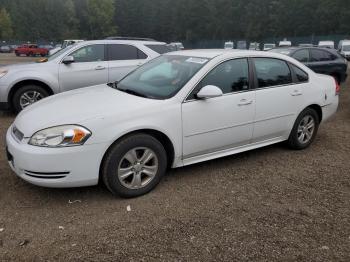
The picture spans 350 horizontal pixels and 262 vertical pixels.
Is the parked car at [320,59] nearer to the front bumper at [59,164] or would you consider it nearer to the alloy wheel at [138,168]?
the alloy wheel at [138,168]

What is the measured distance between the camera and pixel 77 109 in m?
3.89

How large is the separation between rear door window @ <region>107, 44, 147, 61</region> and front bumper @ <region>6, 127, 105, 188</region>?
4.94 metres

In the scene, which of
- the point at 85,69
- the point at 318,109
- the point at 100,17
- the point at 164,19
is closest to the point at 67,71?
the point at 85,69

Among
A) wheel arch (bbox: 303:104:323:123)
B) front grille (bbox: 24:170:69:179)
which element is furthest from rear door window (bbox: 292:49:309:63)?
front grille (bbox: 24:170:69:179)

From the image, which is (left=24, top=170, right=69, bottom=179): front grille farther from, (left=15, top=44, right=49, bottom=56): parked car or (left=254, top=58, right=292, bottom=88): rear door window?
(left=15, top=44, right=49, bottom=56): parked car

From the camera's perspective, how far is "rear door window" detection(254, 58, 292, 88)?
4.88 meters

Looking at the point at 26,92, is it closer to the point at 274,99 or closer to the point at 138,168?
the point at 138,168

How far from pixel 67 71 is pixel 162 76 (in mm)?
3820

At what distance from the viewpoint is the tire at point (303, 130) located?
5.39 meters

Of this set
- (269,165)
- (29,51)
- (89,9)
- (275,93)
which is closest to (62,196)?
(269,165)

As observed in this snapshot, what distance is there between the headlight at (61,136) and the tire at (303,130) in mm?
3183

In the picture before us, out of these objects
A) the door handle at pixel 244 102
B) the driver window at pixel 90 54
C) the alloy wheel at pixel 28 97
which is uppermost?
the driver window at pixel 90 54

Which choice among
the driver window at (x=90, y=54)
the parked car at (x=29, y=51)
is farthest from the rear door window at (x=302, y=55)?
the parked car at (x=29, y=51)

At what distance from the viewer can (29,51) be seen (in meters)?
47.3
